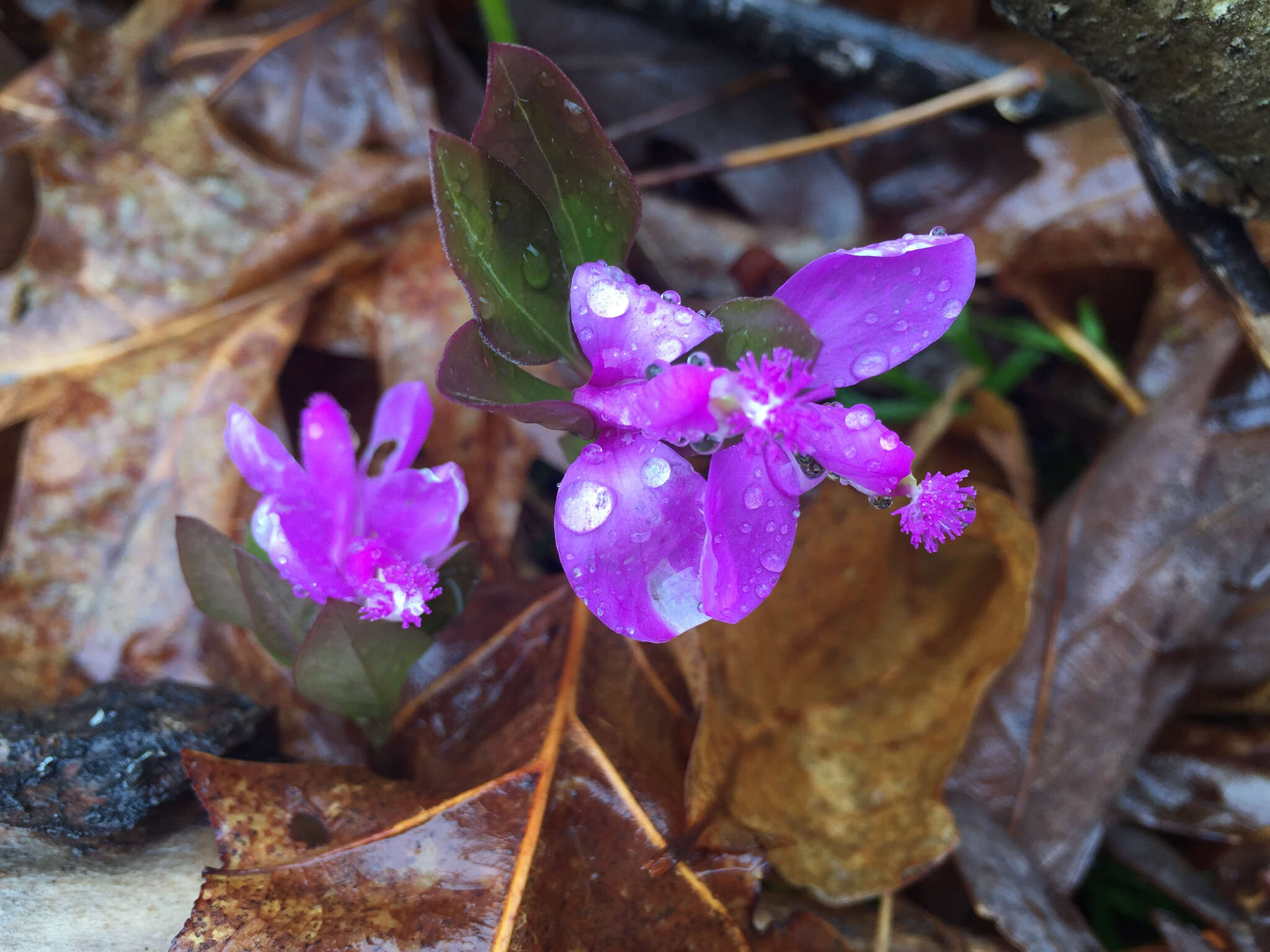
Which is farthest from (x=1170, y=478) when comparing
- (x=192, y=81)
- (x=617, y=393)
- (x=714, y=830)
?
(x=192, y=81)

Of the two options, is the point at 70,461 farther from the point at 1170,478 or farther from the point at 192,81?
the point at 1170,478

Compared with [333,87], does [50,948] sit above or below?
below

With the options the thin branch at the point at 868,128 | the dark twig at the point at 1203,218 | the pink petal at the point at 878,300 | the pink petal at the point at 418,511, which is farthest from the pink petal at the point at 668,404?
the thin branch at the point at 868,128

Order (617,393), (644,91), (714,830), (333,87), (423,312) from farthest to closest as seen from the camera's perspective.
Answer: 1. (644,91)
2. (333,87)
3. (423,312)
4. (714,830)
5. (617,393)

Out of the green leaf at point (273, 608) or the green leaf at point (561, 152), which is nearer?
the green leaf at point (561, 152)

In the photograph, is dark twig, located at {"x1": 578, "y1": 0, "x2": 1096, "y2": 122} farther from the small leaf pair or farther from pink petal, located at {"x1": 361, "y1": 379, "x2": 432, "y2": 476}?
the small leaf pair

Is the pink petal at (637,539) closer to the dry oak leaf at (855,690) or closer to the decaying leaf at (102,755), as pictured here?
the dry oak leaf at (855,690)

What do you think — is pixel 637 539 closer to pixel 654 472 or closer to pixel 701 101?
pixel 654 472

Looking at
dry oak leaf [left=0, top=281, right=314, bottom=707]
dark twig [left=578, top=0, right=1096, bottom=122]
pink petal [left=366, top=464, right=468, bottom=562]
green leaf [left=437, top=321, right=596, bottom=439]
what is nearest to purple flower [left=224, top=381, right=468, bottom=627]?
pink petal [left=366, top=464, right=468, bottom=562]
